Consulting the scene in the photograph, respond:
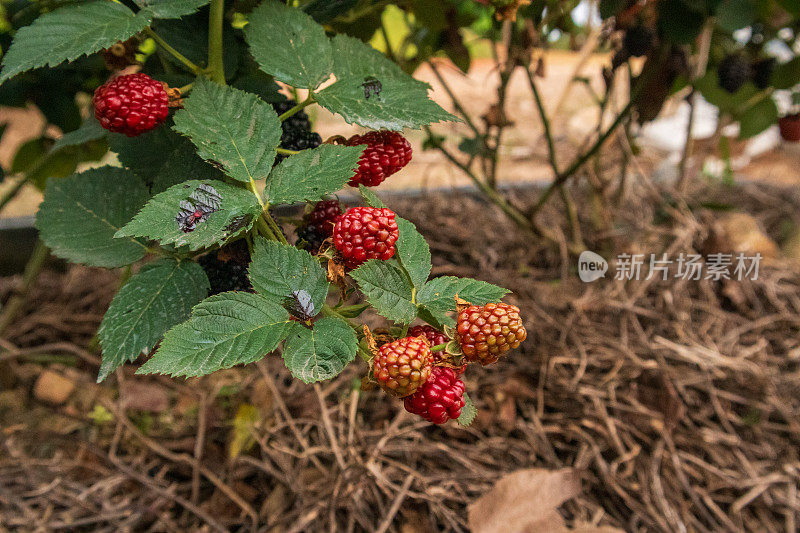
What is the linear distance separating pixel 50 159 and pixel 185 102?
745mm

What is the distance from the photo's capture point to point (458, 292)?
436mm

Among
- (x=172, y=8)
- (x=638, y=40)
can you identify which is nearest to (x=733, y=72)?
(x=638, y=40)

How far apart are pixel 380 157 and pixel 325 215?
69mm

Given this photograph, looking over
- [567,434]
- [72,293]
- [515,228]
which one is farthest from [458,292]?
[72,293]

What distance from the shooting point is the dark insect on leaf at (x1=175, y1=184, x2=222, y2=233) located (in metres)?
0.42

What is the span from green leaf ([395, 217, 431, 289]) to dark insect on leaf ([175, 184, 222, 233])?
138mm

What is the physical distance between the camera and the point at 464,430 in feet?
3.32

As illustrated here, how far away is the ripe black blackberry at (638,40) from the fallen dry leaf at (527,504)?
71 cm

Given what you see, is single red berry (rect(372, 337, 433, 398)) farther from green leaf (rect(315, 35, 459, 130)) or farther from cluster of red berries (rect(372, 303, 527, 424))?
green leaf (rect(315, 35, 459, 130))

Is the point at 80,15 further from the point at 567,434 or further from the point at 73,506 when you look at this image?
the point at 567,434

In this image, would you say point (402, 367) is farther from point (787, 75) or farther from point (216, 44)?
point (787, 75)

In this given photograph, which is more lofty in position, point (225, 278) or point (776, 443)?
point (225, 278)

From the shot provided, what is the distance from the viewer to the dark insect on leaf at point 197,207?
0.42 m

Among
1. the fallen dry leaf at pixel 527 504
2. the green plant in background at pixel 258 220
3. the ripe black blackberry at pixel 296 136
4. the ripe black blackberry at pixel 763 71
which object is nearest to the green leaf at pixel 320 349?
the green plant in background at pixel 258 220
